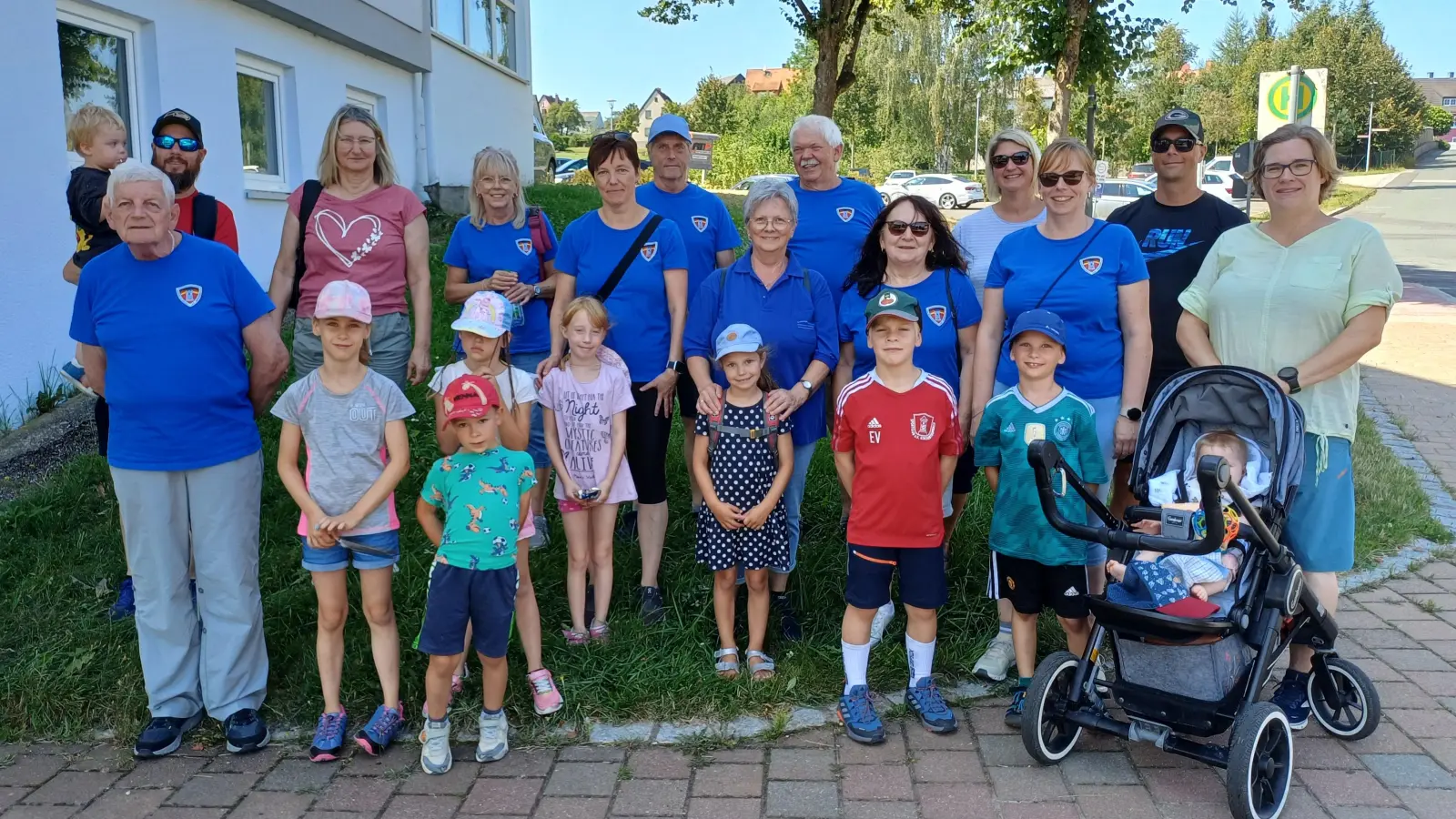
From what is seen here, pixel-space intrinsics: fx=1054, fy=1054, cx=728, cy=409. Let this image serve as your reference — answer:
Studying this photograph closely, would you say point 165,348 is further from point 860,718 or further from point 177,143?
point 860,718

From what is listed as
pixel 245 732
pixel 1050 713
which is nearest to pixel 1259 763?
pixel 1050 713

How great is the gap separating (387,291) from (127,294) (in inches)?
41.5

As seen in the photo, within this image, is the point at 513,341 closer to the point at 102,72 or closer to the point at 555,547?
the point at 555,547

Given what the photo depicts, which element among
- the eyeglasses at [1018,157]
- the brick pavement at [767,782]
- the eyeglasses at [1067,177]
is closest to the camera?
the brick pavement at [767,782]

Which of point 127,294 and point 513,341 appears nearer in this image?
point 127,294

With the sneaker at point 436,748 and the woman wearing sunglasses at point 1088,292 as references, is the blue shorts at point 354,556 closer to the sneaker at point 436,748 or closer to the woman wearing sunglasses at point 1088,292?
the sneaker at point 436,748

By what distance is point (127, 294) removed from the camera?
11.7ft

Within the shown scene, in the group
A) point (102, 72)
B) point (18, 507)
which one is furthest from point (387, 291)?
point (102, 72)

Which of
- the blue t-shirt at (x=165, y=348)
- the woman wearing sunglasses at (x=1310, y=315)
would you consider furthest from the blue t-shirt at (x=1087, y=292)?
the blue t-shirt at (x=165, y=348)

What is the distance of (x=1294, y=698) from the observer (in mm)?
3777

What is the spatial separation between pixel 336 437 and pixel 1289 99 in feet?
23.6

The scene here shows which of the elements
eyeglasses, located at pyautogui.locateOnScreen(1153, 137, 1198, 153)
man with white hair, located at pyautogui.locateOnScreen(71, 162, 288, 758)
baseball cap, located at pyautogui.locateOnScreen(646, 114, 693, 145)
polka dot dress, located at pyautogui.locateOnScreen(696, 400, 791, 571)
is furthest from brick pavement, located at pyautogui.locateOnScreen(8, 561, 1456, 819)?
baseball cap, located at pyautogui.locateOnScreen(646, 114, 693, 145)

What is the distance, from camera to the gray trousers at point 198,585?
3693mm

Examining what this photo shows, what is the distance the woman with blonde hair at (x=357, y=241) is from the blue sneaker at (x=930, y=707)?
2345 millimetres
